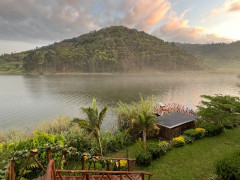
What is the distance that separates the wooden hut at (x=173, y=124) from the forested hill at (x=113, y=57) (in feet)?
378

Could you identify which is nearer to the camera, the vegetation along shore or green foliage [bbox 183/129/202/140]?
the vegetation along shore

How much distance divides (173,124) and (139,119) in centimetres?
437

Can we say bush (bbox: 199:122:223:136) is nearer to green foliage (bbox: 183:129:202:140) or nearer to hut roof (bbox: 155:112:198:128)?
green foliage (bbox: 183:129:202:140)

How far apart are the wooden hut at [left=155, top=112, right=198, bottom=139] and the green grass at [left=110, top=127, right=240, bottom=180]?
2481 mm

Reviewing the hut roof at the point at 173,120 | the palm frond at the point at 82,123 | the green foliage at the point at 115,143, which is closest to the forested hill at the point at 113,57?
the hut roof at the point at 173,120

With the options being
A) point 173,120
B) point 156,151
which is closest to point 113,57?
point 173,120

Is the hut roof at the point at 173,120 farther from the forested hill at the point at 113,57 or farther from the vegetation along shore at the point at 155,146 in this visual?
the forested hill at the point at 113,57

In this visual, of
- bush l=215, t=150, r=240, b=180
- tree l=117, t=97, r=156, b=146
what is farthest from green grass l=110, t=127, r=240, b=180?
bush l=215, t=150, r=240, b=180

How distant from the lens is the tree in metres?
14.7

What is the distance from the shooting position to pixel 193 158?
37.9 ft

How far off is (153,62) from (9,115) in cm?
14345

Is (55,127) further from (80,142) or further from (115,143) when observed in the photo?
(115,143)

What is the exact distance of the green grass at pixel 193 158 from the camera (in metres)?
9.72

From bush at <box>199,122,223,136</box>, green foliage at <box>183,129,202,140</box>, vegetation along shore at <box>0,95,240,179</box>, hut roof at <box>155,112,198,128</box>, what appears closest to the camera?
vegetation along shore at <box>0,95,240,179</box>
